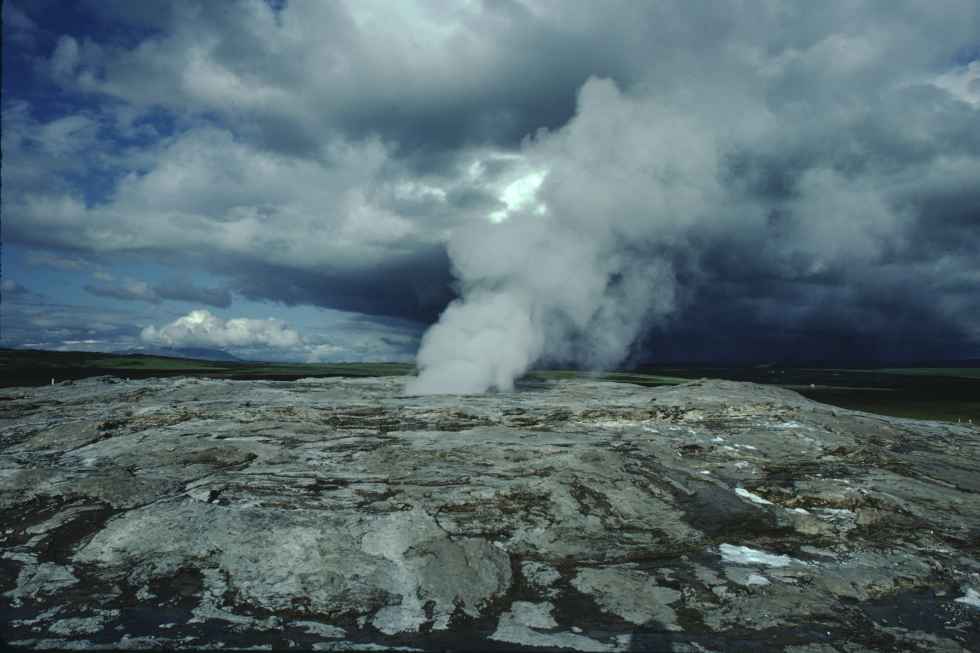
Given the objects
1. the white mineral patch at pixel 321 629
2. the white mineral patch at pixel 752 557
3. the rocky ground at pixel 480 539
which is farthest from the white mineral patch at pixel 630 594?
the white mineral patch at pixel 321 629

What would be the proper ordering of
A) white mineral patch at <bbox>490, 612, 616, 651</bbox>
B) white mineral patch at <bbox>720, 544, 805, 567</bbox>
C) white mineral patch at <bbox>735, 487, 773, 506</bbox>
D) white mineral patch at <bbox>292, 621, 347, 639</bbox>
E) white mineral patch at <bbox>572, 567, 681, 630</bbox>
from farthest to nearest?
1. white mineral patch at <bbox>735, 487, 773, 506</bbox>
2. white mineral patch at <bbox>720, 544, 805, 567</bbox>
3. white mineral patch at <bbox>572, 567, 681, 630</bbox>
4. white mineral patch at <bbox>292, 621, 347, 639</bbox>
5. white mineral patch at <bbox>490, 612, 616, 651</bbox>

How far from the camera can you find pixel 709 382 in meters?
40.1

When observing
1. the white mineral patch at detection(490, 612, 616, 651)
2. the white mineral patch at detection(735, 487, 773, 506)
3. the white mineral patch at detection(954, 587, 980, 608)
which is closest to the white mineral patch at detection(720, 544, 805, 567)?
the white mineral patch at detection(954, 587, 980, 608)

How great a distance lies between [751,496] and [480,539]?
864 centimetres

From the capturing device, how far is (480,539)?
41.1 ft

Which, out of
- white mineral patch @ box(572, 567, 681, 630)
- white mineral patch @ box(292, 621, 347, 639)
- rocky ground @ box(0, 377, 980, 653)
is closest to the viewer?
white mineral patch @ box(292, 621, 347, 639)

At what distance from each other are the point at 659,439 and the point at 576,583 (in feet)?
41.2

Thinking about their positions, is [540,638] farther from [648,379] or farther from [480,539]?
[648,379]

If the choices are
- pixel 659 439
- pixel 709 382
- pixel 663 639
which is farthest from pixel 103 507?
pixel 709 382

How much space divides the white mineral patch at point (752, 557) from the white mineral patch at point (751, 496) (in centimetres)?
340

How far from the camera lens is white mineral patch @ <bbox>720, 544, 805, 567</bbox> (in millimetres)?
12359

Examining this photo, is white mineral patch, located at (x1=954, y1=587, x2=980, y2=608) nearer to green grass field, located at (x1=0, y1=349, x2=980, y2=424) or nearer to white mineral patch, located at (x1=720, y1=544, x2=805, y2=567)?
white mineral patch, located at (x1=720, y1=544, x2=805, y2=567)

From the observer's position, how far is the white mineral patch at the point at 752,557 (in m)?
12.4

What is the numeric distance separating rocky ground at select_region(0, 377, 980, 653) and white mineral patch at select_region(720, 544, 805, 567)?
6 cm
